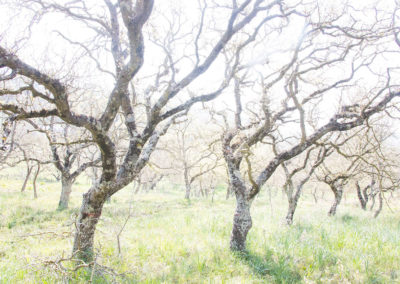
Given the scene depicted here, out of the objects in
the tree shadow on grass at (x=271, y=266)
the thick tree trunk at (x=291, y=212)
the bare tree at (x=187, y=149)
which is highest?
the bare tree at (x=187, y=149)

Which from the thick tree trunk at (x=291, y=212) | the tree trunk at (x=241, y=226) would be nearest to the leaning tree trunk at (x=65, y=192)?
the tree trunk at (x=241, y=226)

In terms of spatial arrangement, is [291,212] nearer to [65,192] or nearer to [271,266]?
[271,266]

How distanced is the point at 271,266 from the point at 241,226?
3.60 ft

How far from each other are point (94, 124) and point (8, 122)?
1247mm

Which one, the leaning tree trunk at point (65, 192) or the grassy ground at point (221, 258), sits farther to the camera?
the leaning tree trunk at point (65, 192)

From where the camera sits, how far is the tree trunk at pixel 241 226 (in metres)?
6.07

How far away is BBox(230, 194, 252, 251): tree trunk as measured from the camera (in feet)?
19.9

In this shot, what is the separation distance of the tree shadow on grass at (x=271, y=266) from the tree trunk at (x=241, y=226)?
0.22 metres

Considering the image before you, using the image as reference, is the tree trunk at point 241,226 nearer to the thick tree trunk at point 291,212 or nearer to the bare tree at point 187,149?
the thick tree trunk at point 291,212

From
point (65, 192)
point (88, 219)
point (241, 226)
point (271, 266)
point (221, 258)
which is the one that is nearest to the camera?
point (88, 219)

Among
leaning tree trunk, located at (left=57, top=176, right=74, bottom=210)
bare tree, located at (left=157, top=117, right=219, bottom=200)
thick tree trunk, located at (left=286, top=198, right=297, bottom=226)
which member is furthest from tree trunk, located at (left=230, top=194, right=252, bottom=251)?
leaning tree trunk, located at (left=57, top=176, right=74, bottom=210)

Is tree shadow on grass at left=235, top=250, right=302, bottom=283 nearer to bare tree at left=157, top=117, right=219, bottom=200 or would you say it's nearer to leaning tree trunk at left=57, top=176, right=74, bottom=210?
bare tree at left=157, top=117, right=219, bottom=200

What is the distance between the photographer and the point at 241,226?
6082 millimetres

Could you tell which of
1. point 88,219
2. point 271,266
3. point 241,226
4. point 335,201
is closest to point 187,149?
point 335,201
